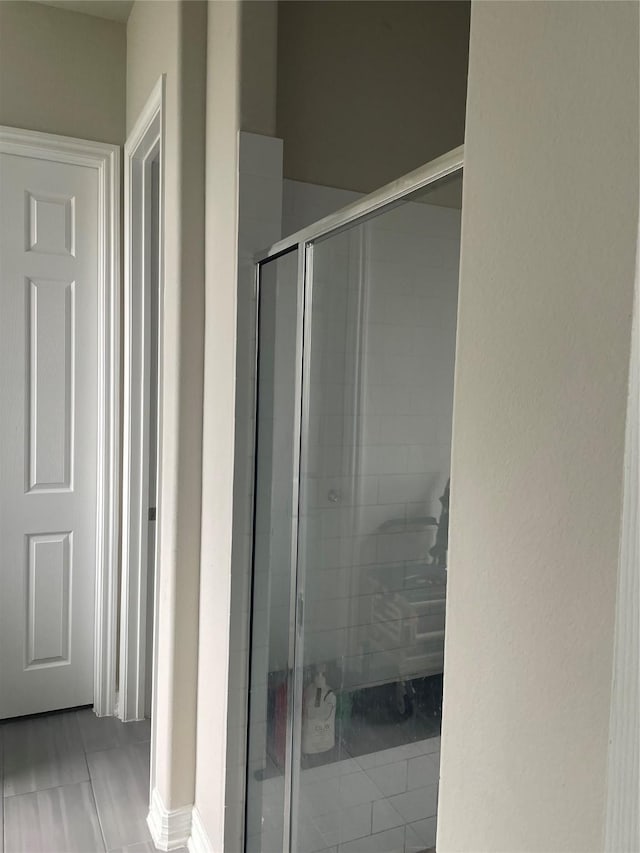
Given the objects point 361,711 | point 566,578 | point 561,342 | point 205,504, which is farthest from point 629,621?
point 205,504

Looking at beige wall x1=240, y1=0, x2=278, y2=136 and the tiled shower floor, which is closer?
the tiled shower floor

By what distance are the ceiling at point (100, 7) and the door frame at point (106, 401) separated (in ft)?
1.55

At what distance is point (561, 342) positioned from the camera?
65cm

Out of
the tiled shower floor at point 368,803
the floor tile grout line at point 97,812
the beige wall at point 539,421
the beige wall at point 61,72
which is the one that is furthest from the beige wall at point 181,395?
the beige wall at point 539,421

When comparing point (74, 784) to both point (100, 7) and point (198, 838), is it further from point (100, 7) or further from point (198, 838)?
point (100, 7)

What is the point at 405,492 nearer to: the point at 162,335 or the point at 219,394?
the point at 219,394

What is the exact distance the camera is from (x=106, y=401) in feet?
8.99

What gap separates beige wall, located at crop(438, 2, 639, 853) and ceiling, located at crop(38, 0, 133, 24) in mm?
2239

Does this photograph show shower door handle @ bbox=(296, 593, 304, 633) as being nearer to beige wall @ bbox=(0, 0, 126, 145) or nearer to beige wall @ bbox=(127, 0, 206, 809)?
beige wall @ bbox=(127, 0, 206, 809)

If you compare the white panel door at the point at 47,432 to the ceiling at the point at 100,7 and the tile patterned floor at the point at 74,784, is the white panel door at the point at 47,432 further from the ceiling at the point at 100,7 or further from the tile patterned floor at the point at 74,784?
the ceiling at the point at 100,7

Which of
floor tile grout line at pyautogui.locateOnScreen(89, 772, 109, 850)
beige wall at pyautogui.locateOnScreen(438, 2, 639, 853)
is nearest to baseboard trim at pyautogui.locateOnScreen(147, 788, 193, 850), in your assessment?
floor tile grout line at pyautogui.locateOnScreen(89, 772, 109, 850)

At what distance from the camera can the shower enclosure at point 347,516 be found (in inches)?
63.2

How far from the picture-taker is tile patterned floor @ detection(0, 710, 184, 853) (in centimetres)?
202

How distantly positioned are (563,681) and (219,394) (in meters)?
1.35
